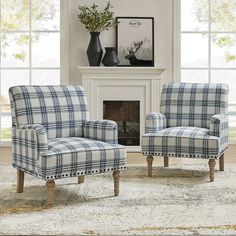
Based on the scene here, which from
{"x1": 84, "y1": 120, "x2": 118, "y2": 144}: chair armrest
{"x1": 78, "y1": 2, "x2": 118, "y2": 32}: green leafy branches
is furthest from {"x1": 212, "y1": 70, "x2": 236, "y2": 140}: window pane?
{"x1": 84, "y1": 120, "x2": 118, "y2": 144}: chair armrest

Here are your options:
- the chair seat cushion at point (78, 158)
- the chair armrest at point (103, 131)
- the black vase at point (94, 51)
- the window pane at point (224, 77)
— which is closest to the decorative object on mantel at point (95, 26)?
the black vase at point (94, 51)

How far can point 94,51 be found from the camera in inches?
265

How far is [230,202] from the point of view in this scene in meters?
4.04

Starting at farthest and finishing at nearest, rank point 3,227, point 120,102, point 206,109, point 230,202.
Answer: point 120,102
point 206,109
point 230,202
point 3,227

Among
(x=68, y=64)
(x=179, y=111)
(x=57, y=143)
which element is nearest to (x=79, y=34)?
(x=68, y=64)

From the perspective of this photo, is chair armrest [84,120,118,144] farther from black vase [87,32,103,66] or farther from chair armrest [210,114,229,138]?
black vase [87,32,103,66]

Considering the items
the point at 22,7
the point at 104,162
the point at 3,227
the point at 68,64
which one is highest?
the point at 22,7

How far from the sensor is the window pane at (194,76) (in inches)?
283

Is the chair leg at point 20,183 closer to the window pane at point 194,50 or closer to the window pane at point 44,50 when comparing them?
the window pane at point 44,50

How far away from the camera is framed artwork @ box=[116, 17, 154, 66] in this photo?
22.8ft

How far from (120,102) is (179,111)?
143cm

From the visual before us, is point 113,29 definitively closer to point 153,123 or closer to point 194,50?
point 194,50

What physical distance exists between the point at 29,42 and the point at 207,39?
231 centimetres

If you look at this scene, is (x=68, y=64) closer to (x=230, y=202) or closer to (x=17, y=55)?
(x=17, y=55)
